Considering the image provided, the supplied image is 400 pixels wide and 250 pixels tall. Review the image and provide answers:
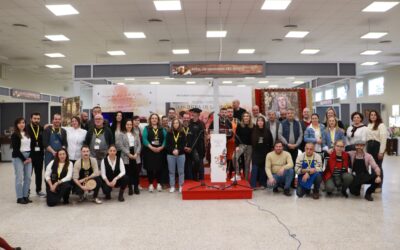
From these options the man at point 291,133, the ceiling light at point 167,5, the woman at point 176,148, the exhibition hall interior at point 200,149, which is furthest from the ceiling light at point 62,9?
the man at point 291,133

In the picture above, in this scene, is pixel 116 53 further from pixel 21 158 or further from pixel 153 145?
pixel 21 158

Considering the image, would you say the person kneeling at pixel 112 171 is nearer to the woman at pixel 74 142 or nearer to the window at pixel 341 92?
the woman at pixel 74 142

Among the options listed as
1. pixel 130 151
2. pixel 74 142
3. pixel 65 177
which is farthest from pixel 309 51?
pixel 65 177

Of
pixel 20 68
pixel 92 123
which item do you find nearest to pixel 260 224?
pixel 92 123

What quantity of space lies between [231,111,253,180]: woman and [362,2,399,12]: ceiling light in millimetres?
4640

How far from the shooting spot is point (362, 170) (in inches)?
239

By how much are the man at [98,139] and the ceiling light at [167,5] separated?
11.6ft

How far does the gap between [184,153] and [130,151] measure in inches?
→ 37.6

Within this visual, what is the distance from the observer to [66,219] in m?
4.80

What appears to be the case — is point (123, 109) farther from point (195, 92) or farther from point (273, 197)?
point (273, 197)

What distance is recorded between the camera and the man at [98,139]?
20.3ft

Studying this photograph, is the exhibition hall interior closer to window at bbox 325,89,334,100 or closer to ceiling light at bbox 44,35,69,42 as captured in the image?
ceiling light at bbox 44,35,69,42

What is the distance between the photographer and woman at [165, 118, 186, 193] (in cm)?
647

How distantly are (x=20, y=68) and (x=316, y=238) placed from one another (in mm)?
17392
